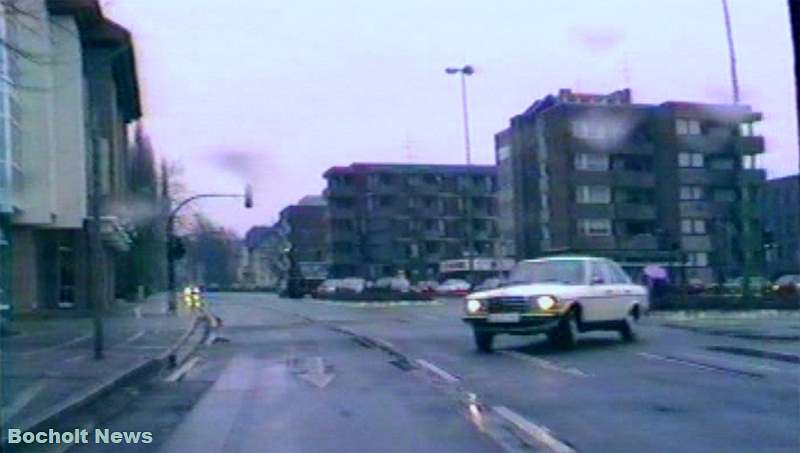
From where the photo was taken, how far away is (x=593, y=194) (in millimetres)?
76875

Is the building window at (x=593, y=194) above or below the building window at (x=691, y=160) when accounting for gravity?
below

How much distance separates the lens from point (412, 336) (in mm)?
25078

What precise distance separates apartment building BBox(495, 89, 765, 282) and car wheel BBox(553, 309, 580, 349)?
53943 mm

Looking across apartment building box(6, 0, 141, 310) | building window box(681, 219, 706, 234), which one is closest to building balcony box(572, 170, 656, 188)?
building window box(681, 219, 706, 234)

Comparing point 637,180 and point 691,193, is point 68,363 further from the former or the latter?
point 691,193

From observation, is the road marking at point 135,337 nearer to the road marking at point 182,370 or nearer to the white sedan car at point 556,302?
the road marking at point 182,370

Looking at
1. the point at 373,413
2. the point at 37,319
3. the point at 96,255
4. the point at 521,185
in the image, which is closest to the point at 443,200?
the point at 521,185

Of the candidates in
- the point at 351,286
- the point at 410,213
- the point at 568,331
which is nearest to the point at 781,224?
the point at 351,286

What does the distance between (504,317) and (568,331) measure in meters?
1.16

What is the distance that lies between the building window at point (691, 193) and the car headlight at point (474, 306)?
2324 inches

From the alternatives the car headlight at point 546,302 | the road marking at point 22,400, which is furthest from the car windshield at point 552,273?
the road marking at point 22,400

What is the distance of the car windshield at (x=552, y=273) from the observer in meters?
20.3

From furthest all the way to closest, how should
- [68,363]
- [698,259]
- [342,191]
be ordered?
[342,191]
[698,259]
[68,363]

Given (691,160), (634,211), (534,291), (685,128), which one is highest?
(685,128)
